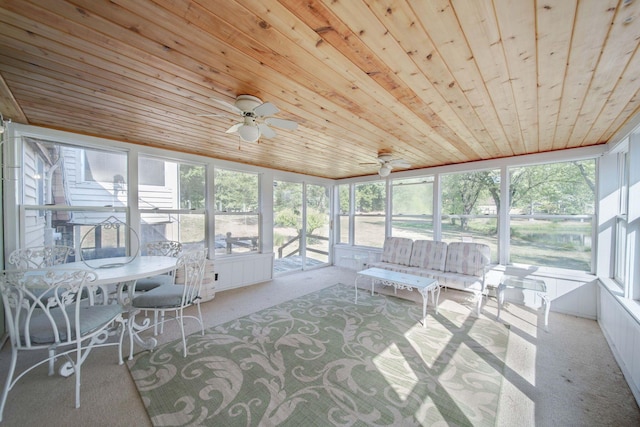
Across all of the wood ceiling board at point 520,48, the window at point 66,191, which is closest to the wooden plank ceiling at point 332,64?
the wood ceiling board at point 520,48

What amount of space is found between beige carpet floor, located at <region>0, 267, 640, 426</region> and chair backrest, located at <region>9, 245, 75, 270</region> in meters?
0.84

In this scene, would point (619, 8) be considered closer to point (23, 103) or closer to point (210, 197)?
point (23, 103)

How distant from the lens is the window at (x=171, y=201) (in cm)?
376

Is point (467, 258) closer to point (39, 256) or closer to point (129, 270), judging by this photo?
point (129, 270)

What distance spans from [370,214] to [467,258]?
8.39ft

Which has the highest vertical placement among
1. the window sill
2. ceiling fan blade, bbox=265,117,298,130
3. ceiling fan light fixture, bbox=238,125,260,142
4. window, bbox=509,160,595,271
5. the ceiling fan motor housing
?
the ceiling fan motor housing

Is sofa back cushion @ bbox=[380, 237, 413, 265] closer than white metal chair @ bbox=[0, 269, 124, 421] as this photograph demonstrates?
No

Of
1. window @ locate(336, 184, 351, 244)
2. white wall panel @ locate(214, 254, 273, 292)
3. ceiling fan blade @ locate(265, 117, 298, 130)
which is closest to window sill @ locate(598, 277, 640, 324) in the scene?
ceiling fan blade @ locate(265, 117, 298, 130)

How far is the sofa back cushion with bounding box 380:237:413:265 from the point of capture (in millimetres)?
4875

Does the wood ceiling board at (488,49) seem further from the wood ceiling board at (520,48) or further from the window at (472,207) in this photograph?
the window at (472,207)

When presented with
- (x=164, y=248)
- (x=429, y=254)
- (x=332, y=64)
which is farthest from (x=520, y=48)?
(x=164, y=248)

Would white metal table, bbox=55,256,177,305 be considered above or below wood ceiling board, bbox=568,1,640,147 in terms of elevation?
below

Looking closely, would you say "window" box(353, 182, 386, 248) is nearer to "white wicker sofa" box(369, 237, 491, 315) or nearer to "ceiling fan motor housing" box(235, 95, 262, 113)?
"white wicker sofa" box(369, 237, 491, 315)

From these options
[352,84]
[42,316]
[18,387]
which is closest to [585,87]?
[352,84]
